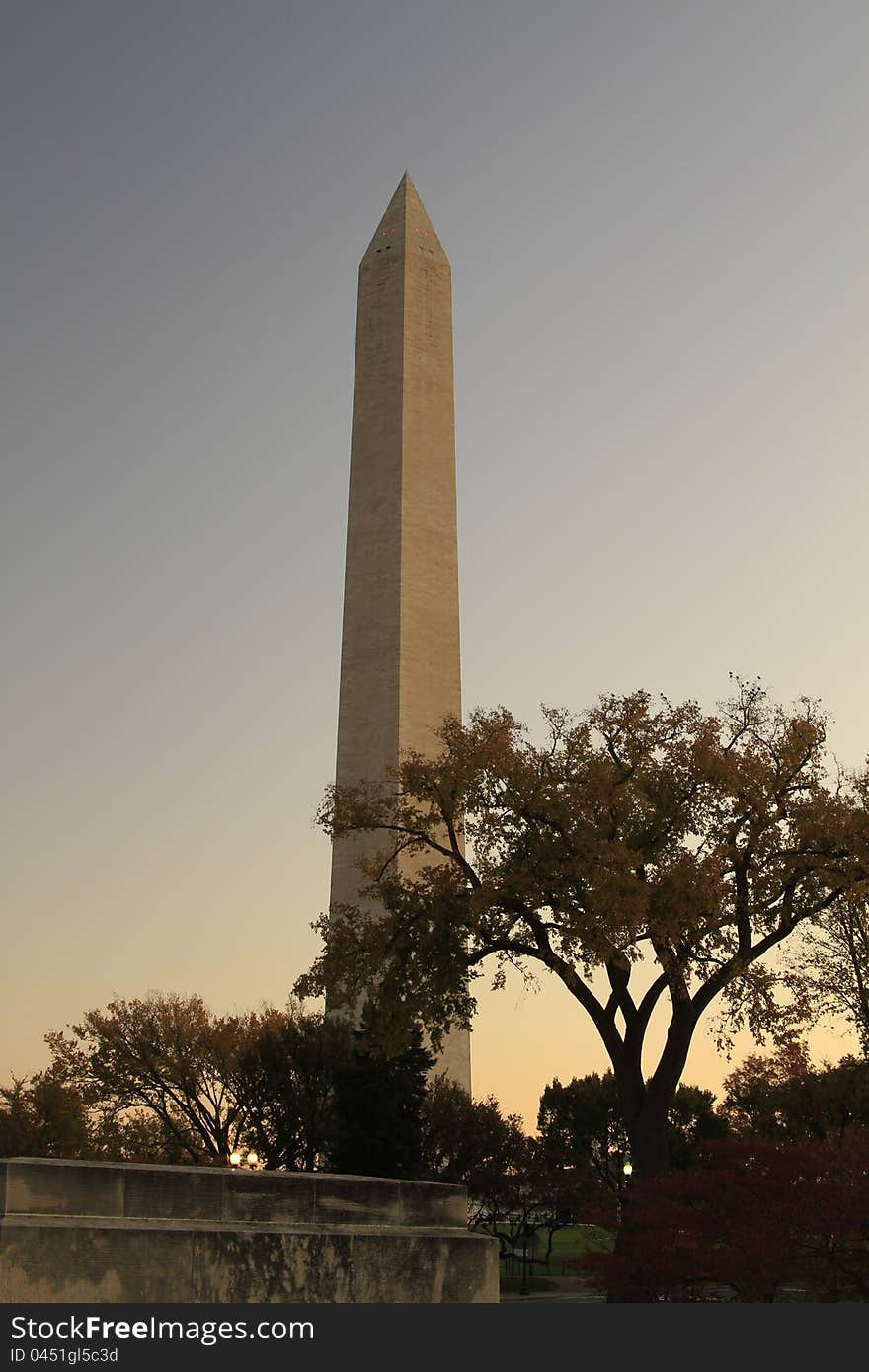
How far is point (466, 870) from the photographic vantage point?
1222 inches

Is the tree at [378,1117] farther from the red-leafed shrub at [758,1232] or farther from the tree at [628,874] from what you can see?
the red-leafed shrub at [758,1232]

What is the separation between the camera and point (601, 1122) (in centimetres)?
6869

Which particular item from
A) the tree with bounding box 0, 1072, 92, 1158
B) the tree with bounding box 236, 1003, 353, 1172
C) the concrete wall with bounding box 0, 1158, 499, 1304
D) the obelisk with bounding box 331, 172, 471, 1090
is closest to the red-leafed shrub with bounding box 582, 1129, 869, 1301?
the concrete wall with bounding box 0, 1158, 499, 1304

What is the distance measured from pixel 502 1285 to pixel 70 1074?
54.6ft

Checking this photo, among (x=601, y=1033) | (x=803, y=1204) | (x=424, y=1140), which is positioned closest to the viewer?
(x=803, y=1204)

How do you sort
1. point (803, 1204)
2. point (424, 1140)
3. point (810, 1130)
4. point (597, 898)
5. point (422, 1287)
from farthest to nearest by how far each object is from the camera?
point (810, 1130)
point (424, 1140)
point (597, 898)
point (803, 1204)
point (422, 1287)

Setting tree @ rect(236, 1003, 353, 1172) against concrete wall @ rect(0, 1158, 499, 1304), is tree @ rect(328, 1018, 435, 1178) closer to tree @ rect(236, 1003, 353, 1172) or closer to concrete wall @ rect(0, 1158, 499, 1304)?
tree @ rect(236, 1003, 353, 1172)

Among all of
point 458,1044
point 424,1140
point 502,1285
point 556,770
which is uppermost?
point 556,770

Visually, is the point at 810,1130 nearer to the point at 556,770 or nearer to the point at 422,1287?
the point at 556,770

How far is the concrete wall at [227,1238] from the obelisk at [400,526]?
3298 cm

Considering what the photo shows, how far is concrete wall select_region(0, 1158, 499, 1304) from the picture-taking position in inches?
466

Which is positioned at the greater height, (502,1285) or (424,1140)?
(424,1140)

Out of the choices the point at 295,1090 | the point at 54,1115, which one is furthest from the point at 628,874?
the point at 54,1115

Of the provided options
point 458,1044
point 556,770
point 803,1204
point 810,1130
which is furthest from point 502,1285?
point 803,1204
